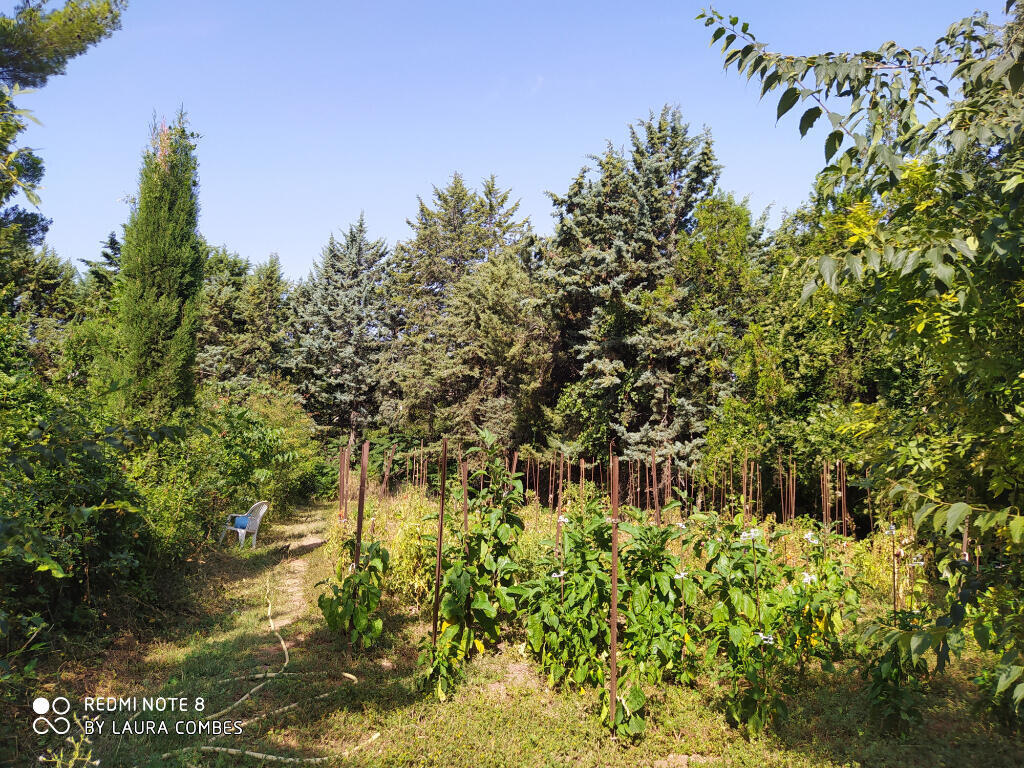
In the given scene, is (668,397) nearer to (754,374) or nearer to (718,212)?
(754,374)

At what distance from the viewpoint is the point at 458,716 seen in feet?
12.7

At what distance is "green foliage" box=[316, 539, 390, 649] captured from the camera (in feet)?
15.4

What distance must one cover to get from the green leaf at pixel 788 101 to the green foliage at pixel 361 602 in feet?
14.3

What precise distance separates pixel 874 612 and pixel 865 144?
5.32m

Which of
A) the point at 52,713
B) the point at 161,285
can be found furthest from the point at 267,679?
the point at 161,285

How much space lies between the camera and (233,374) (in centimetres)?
2245

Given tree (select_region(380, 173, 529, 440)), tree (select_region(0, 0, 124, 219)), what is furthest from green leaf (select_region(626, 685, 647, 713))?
tree (select_region(380, 173, 529, 440))

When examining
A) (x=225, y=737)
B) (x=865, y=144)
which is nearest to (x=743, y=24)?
(x=865, y=144)

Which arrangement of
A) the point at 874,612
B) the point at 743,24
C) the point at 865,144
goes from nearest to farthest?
the point at 865,144, the point at 743,24, the point at 874,612

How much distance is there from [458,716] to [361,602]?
1.34 m

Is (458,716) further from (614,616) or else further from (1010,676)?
(1010,676)

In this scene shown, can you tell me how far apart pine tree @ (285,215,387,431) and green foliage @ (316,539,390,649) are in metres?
16.9

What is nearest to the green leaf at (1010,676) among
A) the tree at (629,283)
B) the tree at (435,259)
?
the tree at (629,283)

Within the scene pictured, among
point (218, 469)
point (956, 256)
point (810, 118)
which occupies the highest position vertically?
point (810, 118)
